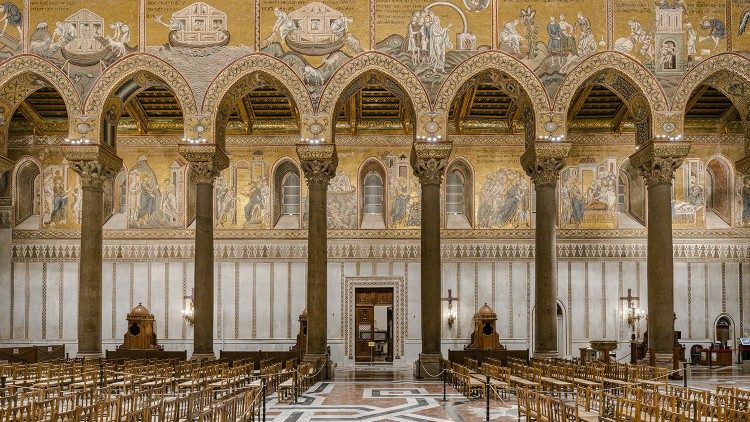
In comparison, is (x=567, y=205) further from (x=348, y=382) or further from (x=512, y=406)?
(x=512, y=406)

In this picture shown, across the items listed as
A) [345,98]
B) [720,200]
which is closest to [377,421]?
[345,98]

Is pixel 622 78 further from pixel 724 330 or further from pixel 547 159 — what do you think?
pixel 724 330

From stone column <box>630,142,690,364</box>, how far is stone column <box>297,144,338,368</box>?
989 centimetres

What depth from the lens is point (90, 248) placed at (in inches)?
1005

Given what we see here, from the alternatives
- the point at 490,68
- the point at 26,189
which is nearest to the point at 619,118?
the point at 490,68

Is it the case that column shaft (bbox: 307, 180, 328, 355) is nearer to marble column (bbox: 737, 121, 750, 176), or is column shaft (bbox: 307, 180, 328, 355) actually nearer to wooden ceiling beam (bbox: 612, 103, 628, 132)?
wooden ceiling beam (bbox: 612, 103, 628, 132)

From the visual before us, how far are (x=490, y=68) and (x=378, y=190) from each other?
941 centimetres

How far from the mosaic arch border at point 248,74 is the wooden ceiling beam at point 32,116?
33.3 feet

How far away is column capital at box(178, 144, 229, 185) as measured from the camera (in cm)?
2569

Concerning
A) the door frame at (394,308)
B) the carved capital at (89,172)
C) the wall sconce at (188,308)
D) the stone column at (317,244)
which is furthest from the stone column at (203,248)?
the door frame at (394,308)

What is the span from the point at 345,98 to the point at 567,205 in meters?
11.6

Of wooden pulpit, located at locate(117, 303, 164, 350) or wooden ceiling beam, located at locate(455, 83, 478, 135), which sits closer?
wooden pulpit, located at locate(117, 303, 164, 350)

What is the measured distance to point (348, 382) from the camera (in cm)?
2492

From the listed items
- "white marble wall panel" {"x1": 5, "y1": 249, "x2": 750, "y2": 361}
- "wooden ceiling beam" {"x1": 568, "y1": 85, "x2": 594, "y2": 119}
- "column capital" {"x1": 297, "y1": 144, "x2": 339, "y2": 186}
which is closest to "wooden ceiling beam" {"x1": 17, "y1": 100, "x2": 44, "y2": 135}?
"white marble wall panel" {"x1": 5, "y1": 249, "x2": 750, "y2": 361}
